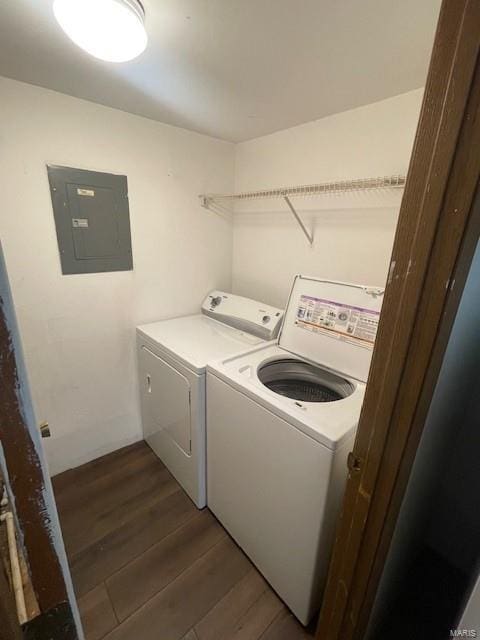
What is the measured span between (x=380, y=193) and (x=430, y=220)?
1.19m

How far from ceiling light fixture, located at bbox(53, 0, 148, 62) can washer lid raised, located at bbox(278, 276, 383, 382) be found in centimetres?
132

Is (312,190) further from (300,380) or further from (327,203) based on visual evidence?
(300,380)

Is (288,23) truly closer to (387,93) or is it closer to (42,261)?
(387,93)

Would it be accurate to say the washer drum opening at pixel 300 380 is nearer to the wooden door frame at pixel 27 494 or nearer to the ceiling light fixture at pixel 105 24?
the wooden door frame at pixel 27 494

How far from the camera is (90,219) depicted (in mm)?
1729

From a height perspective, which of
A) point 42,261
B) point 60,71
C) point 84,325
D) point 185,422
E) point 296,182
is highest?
point 60,71

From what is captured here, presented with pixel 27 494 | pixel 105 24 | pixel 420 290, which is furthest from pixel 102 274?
pixel 420 290

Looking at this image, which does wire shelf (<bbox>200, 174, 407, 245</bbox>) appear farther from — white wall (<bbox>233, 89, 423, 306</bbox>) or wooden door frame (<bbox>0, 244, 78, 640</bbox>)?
wooden door frame (<bbox>0, 244, 78, 640</bbox>)

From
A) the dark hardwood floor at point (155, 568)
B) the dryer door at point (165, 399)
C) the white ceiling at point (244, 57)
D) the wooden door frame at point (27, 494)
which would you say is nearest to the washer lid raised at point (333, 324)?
the dryer door at point (165, 399)

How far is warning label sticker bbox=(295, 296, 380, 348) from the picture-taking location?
1410 millimetres

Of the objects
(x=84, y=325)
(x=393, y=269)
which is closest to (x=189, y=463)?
(x=84, y=325)

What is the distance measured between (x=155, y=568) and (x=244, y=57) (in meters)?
2.45

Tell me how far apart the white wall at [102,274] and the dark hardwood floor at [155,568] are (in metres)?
0.44

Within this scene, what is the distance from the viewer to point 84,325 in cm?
187
